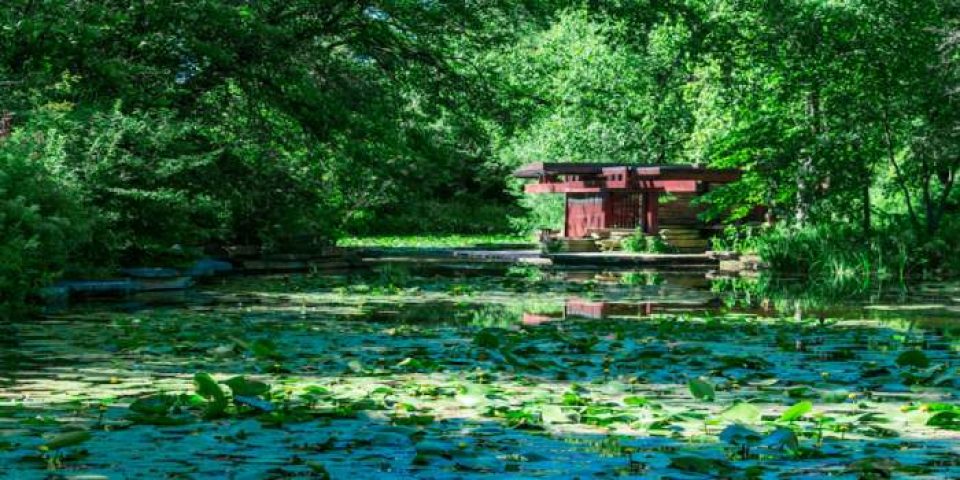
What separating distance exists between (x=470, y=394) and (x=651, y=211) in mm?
24621

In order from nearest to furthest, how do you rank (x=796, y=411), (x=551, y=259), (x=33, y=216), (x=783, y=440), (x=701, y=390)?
(x=783, y=440) < (x=796, y=411) < (x=701, y=390) < (x=33, y=216) < (x=551, y=259)

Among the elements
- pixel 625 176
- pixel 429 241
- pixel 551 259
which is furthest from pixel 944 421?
pixel 429 241

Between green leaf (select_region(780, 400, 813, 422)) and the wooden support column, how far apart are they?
Result: 81.3ft

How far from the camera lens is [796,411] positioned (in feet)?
16.1

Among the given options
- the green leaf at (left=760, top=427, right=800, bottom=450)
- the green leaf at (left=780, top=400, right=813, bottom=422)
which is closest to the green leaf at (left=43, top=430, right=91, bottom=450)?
the green leaf at (left=760, top=427, right=800, bottom=450)

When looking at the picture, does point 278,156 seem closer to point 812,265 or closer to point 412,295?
point 412,295

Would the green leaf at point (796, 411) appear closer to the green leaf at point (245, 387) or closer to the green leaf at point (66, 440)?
the green leaf at point (245, 387)

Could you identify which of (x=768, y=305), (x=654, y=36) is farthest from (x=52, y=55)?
(x=654, y=36)

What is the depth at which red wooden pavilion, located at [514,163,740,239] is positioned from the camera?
28.1 metres

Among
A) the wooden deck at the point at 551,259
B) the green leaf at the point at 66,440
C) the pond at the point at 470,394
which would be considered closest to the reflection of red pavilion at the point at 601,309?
the pond at the point at 470,394

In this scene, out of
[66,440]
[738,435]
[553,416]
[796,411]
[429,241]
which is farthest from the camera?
[429,241]

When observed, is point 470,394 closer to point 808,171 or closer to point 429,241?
point 808,171

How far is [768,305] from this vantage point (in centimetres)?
1346

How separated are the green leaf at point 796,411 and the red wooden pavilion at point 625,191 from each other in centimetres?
2273
